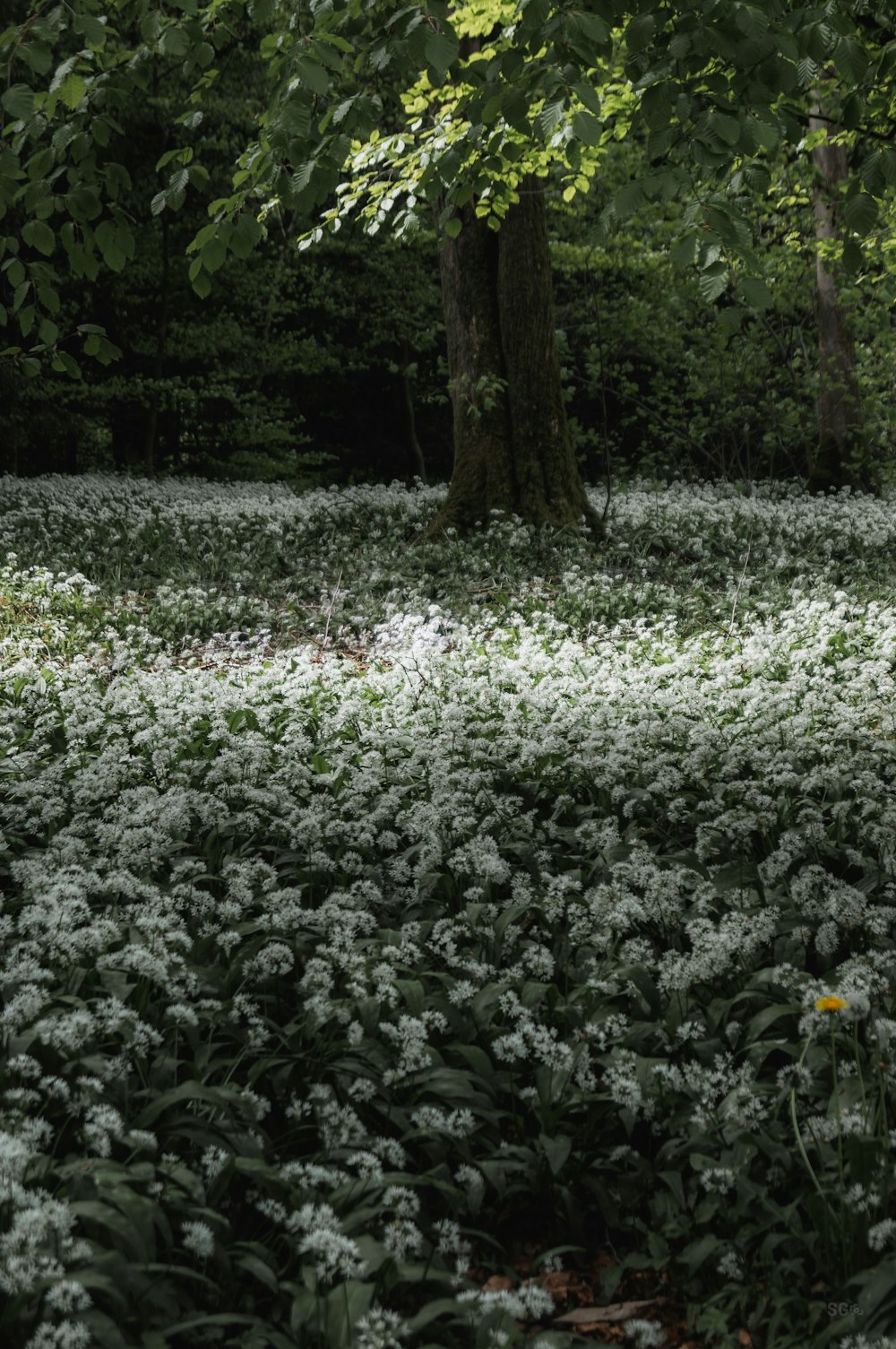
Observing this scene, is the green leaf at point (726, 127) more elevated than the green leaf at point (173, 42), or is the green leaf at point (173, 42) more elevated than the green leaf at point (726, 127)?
the green leaf at point (173, 42)

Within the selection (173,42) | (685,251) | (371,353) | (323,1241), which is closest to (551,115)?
(685,251)

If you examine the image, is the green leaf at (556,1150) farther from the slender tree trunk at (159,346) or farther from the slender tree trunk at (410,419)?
the slender tree trunk at (410,419)

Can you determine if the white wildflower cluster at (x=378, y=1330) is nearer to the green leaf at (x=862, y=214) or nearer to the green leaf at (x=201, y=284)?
the green leaf at (x=862, y=214)

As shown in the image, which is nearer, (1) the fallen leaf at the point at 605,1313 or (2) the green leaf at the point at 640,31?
(1) the fallen leaf at the point at 605,1313

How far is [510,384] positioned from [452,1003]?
30.8ft

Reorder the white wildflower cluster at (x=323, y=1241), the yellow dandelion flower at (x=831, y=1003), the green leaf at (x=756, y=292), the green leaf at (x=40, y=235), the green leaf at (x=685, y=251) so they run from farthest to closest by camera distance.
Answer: the green leaf at (x=40, y=235) → the green leaf at (x=685, y=251) → the green leaf at (x=756, y=292) → the yellow dandelion flower at (x=831, y=1003) → the white wildflower cluster at (x=323, y=1241)

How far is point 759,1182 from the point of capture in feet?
9.22

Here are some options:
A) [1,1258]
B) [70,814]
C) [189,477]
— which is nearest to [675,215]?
[189,477]

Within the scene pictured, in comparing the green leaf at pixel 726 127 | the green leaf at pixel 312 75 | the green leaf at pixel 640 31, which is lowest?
the green leaf at pixel 726 127

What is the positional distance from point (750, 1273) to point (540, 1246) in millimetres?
567

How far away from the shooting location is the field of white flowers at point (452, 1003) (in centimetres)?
238

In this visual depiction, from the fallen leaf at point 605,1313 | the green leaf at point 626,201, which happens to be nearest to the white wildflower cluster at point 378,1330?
the fallen leaf at point 605,1313

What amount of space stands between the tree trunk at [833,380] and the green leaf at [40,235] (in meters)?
14.4

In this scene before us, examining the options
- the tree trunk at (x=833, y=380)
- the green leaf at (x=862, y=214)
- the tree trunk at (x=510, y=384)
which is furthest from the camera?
the tree trunk at (x=833, y=380)
